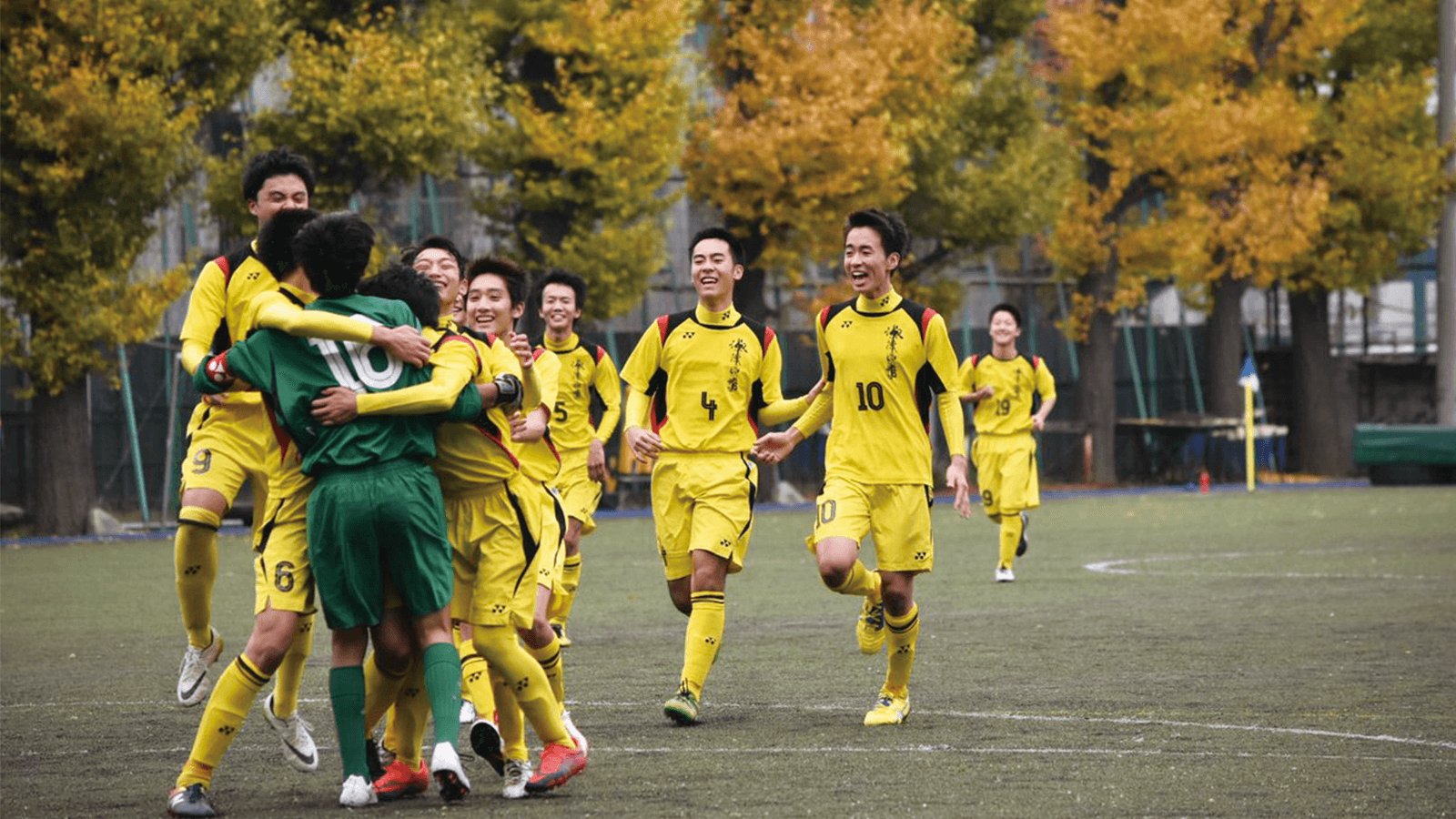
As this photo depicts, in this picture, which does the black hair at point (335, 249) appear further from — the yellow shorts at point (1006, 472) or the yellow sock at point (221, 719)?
the yellow shorts at point (1006, 472)

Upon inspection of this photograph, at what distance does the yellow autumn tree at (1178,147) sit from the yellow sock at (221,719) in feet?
103

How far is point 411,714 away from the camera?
294 inches

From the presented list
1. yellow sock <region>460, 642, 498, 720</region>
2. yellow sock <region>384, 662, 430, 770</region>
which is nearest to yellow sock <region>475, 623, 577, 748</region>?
yellow sock <region>460, 642, 498, 720</region>

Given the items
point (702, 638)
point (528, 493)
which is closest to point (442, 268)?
point (528, 493)

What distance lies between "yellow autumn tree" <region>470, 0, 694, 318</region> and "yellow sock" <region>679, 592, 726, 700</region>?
65.9ft

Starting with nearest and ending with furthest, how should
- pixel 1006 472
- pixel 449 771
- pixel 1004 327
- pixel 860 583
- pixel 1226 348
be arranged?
1. pixel 449 771
2. pixel 860 583
3. pixel 1006 472
4. pixel 1004 327
5. pixel 1226 348

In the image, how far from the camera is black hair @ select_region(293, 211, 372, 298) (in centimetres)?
696

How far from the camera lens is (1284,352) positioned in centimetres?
4584

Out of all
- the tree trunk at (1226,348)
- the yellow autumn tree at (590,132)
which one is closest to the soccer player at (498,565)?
the yellow autumn tree at (590,132)

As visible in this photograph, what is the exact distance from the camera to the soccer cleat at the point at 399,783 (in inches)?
289

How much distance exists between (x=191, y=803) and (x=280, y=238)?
2.24 metres

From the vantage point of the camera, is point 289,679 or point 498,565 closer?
point 498,565

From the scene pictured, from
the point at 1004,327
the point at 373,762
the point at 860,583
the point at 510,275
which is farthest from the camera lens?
the point at 1004,327

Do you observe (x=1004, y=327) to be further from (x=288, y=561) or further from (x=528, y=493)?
(x=288, y=561)
